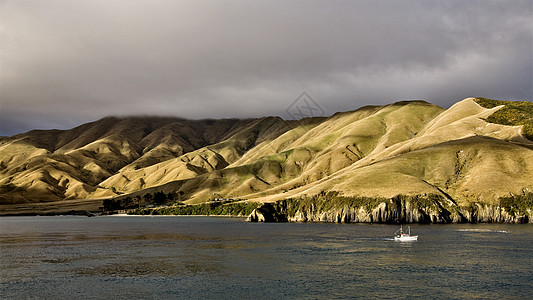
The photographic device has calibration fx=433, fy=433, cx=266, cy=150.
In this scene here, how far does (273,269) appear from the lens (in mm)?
87375

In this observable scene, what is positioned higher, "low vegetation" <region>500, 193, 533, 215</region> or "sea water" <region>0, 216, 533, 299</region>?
"low vegetation" <region>500, 193, 533, 215</region>

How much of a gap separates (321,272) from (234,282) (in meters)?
17.7

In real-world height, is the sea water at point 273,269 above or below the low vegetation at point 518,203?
below

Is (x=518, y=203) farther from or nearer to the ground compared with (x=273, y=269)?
farther from the ground

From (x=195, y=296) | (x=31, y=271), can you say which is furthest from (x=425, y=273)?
(x=31, y=271)

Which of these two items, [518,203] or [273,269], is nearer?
[273,269]

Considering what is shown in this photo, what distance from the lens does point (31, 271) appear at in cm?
8688

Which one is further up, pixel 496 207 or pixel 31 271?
pixel 496 207

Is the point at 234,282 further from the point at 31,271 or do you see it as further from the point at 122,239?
the point at 122,239

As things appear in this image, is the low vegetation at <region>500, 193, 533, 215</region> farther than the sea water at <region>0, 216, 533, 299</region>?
Yes

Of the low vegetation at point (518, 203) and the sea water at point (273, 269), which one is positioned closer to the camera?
the sea water at point (273, 269)

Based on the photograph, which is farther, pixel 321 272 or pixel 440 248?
pixel 440 248

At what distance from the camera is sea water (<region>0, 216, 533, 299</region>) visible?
6950cm

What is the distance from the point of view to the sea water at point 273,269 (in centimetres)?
6950
